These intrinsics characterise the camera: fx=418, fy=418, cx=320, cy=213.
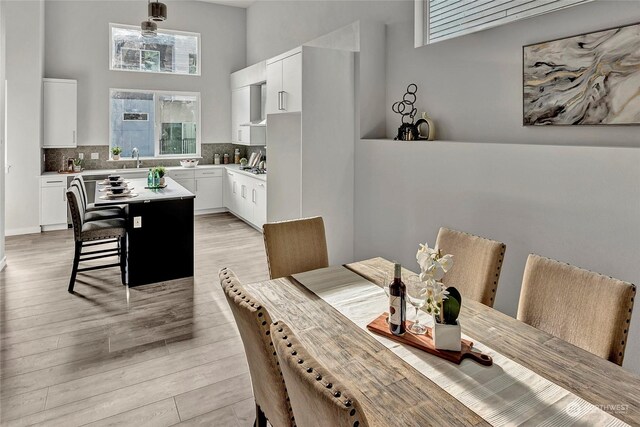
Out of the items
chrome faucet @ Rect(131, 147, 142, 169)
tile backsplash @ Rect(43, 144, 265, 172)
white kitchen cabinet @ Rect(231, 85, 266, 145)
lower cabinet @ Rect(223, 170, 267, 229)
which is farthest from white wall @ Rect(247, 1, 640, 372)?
chrome faucet @ Rect(131, 147, 142, 169)

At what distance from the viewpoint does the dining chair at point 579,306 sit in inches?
62.1

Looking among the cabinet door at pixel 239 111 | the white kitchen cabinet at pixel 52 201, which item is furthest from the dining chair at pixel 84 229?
the cabinet door at pixel 239 111

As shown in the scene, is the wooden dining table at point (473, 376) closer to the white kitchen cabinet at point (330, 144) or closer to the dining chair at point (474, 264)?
the dining chair at point (474, 264)

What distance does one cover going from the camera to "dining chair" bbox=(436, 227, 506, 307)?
2.11 meters

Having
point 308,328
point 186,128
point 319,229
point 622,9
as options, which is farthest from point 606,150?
point 186,128

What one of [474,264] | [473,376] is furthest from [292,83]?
[473,376]

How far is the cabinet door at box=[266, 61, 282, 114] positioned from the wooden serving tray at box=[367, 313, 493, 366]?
334 centimetres

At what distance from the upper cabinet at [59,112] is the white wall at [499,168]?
4.57 metres

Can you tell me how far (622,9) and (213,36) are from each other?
6918mm

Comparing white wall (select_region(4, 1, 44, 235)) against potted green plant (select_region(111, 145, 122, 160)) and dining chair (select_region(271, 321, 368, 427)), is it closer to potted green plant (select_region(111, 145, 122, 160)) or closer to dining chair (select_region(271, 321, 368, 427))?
potted green plant (select_region(111, 145, 122, 160))

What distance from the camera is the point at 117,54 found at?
709cm

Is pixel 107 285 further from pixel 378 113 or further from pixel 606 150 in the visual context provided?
pixel 606 150

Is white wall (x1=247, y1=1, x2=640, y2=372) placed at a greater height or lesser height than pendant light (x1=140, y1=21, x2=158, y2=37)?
lesser

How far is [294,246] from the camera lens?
A: 2525 mm
